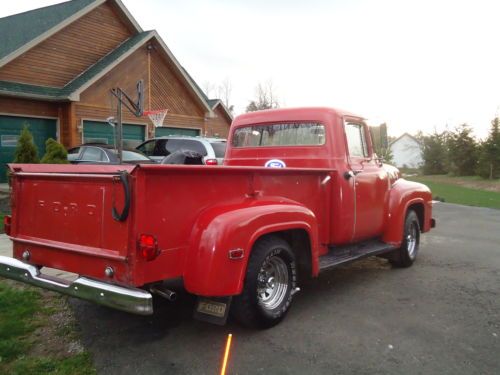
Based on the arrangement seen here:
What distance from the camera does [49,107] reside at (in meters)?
15.6

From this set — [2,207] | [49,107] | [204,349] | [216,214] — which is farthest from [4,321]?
[49,107]

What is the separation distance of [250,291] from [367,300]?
73.1 inches

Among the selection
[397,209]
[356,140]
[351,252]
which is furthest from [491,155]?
[351,252]

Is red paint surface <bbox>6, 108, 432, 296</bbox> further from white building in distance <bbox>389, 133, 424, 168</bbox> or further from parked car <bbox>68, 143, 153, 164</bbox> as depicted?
white building in distance <bbox>389, 133, 424, 168</bbox>

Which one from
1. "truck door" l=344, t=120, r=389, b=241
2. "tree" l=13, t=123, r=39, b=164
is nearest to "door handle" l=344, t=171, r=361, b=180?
"truck door" l=344, t=120, r=389, b=241

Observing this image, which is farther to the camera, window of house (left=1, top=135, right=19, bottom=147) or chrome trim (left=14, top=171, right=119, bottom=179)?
window of house (left=1, top=135, right=19, bottom=147)

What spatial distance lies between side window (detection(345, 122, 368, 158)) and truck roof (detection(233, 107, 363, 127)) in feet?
0.46

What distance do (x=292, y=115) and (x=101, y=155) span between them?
293 inches

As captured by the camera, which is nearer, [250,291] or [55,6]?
[250,291]

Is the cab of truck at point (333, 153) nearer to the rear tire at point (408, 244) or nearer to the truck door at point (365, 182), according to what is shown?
the truck door at point (365, 182)

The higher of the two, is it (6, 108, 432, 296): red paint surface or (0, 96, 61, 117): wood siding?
(0, 96, 61, 117): wood siding

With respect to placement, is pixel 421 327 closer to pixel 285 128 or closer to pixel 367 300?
pixel 367 300

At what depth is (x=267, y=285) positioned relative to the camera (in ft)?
13.8

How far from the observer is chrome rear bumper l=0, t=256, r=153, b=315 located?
3182mm
